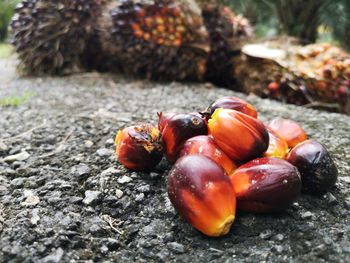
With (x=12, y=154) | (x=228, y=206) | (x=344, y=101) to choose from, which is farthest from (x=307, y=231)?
(x=344, y=101)

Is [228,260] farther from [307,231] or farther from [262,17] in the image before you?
[262,17]

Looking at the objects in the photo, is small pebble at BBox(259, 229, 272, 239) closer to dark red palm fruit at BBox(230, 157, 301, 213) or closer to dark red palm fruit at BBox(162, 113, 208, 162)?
dark red palm fruit at BBox(230, 157, 301, 213)

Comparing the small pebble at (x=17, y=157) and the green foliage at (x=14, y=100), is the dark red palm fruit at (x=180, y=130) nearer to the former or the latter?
the small pebble at (x=17, y=157)

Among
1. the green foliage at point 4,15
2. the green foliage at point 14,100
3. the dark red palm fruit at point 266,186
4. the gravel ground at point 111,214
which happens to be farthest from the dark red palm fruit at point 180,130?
the green foliage at point 4,15

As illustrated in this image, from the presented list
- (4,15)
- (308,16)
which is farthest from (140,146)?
(4,15)

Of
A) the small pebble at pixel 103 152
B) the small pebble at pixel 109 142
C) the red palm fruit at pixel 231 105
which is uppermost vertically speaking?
the red palm fruit at pixel 231 105

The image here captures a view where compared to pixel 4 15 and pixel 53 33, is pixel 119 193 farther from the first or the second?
pixel 4 15
